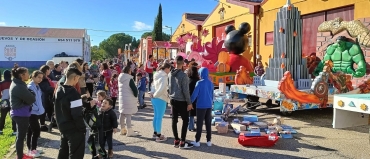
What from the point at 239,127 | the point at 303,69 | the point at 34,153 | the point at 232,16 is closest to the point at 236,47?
the point at 303,69

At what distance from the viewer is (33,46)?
147 ft

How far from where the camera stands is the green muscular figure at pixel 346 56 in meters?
10.4

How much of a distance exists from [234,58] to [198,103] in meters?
8.97

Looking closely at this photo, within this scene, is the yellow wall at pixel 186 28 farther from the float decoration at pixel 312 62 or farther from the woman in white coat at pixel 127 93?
the woman in white coat at pixel 127 93

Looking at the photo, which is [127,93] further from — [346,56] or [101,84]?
[346,56]

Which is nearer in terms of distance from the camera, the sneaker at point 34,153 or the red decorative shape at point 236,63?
the sneaker at point 34,153

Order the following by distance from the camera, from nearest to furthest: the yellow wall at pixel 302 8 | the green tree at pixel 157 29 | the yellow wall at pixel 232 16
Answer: the yellow wall at pixel 302 8 → the yellow wall at pixel 232 16 → the green tree at pixel 157 29

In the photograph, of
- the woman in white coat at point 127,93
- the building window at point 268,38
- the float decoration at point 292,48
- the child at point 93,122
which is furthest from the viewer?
the building window at point 268,38

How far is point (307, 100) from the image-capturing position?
8.32 m

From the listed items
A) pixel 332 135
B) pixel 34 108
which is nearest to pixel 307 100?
pixel 332 135

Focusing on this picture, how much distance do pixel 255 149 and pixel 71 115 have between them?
3398 mm

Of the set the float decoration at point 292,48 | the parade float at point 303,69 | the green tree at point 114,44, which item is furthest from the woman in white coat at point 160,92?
the green tree at point 114,44

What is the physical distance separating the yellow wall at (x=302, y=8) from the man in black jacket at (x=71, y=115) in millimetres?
10990

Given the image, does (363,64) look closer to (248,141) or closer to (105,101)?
(248,141)
